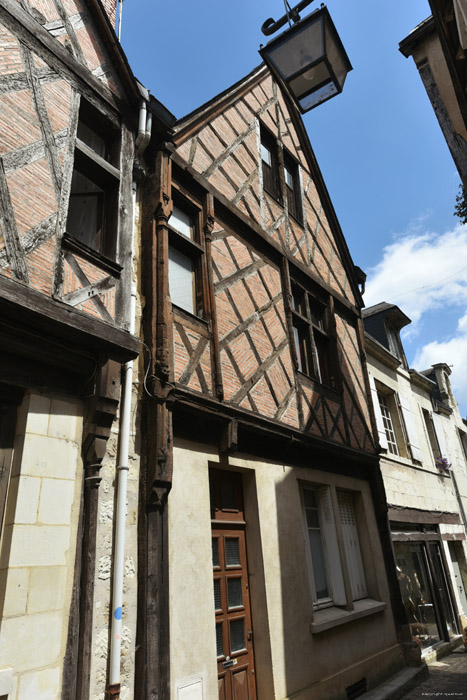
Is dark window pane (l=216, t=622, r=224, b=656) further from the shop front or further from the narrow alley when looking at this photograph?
the shop front

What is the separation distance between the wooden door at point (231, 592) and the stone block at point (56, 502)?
181 cm

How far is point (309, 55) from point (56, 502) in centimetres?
358

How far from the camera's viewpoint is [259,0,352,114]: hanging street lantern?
3.19 meters

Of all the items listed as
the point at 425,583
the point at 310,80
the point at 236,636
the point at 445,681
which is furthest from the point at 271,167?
the point at 445,681

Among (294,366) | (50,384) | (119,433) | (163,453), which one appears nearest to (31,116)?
(50,384)

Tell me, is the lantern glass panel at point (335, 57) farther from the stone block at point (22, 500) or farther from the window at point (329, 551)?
the window at point (329, 551)

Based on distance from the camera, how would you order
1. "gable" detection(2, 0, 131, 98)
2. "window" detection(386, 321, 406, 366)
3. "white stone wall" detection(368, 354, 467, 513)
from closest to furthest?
"gable" detection(2, 0, 131, 98)
"white stone wall" detection(368, 354, 467, 513)
"window" detection(386, 321, 406, 366)

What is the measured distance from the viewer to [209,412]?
4.81 m

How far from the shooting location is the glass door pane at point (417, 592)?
8.56m

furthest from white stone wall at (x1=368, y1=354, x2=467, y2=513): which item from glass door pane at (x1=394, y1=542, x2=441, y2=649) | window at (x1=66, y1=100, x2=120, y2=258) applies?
window at (x1=66, y1=100, x2=120, y2=258)

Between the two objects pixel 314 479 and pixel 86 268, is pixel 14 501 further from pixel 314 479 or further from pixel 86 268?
pixel 314 479

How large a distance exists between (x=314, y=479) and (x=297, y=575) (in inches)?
53.7

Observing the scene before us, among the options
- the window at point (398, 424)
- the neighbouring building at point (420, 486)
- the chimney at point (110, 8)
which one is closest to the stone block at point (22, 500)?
the chimney at point (110, 8)

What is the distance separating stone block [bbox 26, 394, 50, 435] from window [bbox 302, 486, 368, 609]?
403 centimetres
